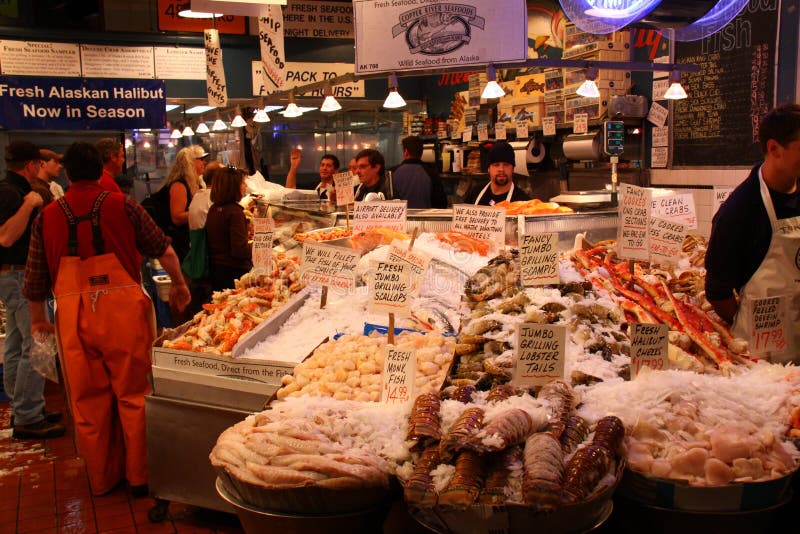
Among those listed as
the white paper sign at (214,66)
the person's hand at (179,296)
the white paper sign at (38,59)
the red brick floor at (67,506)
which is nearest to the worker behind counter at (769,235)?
the red brick floor at (67,506)

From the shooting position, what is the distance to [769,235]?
124 inches

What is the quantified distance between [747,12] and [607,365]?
577 centimetres

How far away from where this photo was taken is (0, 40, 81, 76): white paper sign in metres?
10.3

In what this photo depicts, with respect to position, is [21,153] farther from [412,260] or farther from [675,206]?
[675,206]

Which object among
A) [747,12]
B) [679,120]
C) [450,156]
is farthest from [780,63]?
[450,156]

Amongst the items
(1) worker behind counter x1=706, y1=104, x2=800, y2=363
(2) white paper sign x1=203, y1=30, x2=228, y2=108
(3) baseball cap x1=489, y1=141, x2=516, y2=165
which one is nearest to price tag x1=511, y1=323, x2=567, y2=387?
(1) worker behind counter x1=706, y1=104, x2=800, y2=363

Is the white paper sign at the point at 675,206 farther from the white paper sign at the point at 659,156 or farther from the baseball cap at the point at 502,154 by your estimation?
the white paper sign at the point at 659,156

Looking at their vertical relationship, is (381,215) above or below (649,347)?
above

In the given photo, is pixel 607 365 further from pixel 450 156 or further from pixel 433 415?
pixel 450 156

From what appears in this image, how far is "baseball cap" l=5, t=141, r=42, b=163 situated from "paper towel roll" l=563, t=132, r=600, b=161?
567 centimetres

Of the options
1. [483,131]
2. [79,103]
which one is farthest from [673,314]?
[79,103]

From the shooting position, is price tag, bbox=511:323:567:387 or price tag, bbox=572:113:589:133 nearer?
price tag, bbox=511:323:567:387

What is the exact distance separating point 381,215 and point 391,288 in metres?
1.70

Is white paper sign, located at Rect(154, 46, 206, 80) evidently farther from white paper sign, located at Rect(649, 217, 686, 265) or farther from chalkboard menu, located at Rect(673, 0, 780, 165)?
white paper sign, located at Rect(649, 217, 686, 265)
